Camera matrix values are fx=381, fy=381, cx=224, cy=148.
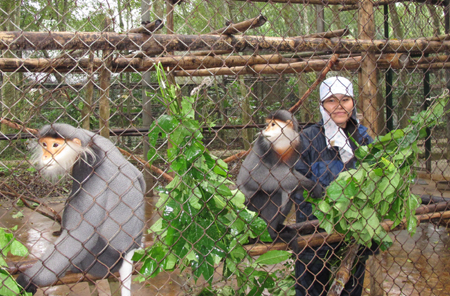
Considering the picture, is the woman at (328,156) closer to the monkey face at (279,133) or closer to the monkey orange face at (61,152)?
the monkey face at (279,133)

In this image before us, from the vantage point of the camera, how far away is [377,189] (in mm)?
1407

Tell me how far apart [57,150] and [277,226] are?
1127 mm

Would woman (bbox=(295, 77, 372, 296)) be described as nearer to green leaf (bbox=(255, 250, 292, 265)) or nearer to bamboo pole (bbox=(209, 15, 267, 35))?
Answer: green leaf (bbox=(255, 250, 292, 265))

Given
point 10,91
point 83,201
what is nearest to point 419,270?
point 83,201

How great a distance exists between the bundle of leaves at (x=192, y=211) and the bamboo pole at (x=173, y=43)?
18 cm

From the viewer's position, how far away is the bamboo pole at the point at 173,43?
1.07m

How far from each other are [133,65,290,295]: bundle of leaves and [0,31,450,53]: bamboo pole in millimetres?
176

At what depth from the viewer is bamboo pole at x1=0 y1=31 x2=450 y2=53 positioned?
1.07 meters

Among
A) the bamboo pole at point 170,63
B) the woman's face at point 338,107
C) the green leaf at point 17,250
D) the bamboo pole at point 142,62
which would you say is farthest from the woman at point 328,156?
the green leaf at point 17,250

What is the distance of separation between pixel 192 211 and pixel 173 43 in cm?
53

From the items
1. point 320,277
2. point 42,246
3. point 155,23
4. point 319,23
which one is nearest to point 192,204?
point 155,23

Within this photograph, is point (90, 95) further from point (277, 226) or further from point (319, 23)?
point (319, 23)

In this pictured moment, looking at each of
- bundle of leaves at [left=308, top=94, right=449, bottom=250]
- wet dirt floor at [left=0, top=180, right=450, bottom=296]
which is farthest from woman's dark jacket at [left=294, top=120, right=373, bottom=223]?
wet dirt floor at [left=0, top=180, right=450, bottom=296]

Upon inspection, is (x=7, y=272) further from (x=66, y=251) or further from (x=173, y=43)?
(x=173, y=43)
